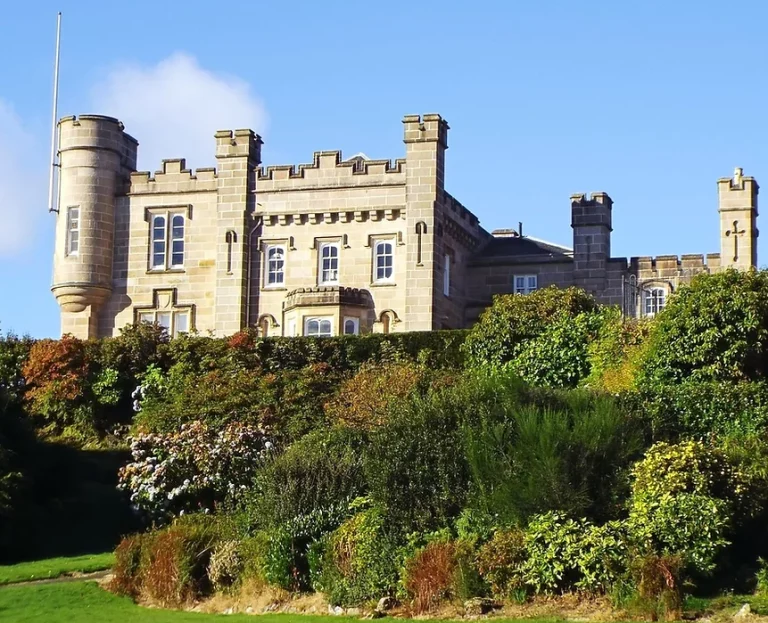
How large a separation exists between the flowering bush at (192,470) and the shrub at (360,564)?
605 cm

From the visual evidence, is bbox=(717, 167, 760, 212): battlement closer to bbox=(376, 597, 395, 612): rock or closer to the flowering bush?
the flowering bush

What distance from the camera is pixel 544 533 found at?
24.1 meters

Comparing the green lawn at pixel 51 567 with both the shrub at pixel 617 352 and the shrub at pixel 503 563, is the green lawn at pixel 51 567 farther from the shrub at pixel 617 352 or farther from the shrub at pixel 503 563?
the shrub at pixel 617 352

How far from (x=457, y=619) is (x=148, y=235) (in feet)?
105

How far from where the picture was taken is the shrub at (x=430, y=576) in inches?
939

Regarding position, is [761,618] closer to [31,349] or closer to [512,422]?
[512,422]

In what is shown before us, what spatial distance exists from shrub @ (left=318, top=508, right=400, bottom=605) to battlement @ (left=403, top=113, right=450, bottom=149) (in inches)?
997

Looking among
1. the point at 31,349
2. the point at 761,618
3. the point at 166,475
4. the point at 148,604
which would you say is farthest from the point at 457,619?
the point at 31,349

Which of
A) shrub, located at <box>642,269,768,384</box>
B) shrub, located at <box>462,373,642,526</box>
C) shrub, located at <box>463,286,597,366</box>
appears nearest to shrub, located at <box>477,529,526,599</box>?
shrub, located at <box>462,373,642,526</box>

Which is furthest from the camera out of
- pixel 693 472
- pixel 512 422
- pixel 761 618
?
pixel 512 422

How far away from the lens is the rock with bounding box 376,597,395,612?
2439cm

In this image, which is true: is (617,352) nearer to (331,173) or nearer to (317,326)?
(317,326)

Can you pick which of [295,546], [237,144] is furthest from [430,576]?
[237,144]

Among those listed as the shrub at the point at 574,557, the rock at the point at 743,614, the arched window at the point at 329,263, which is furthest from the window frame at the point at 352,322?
the rock at the point at 743,614
